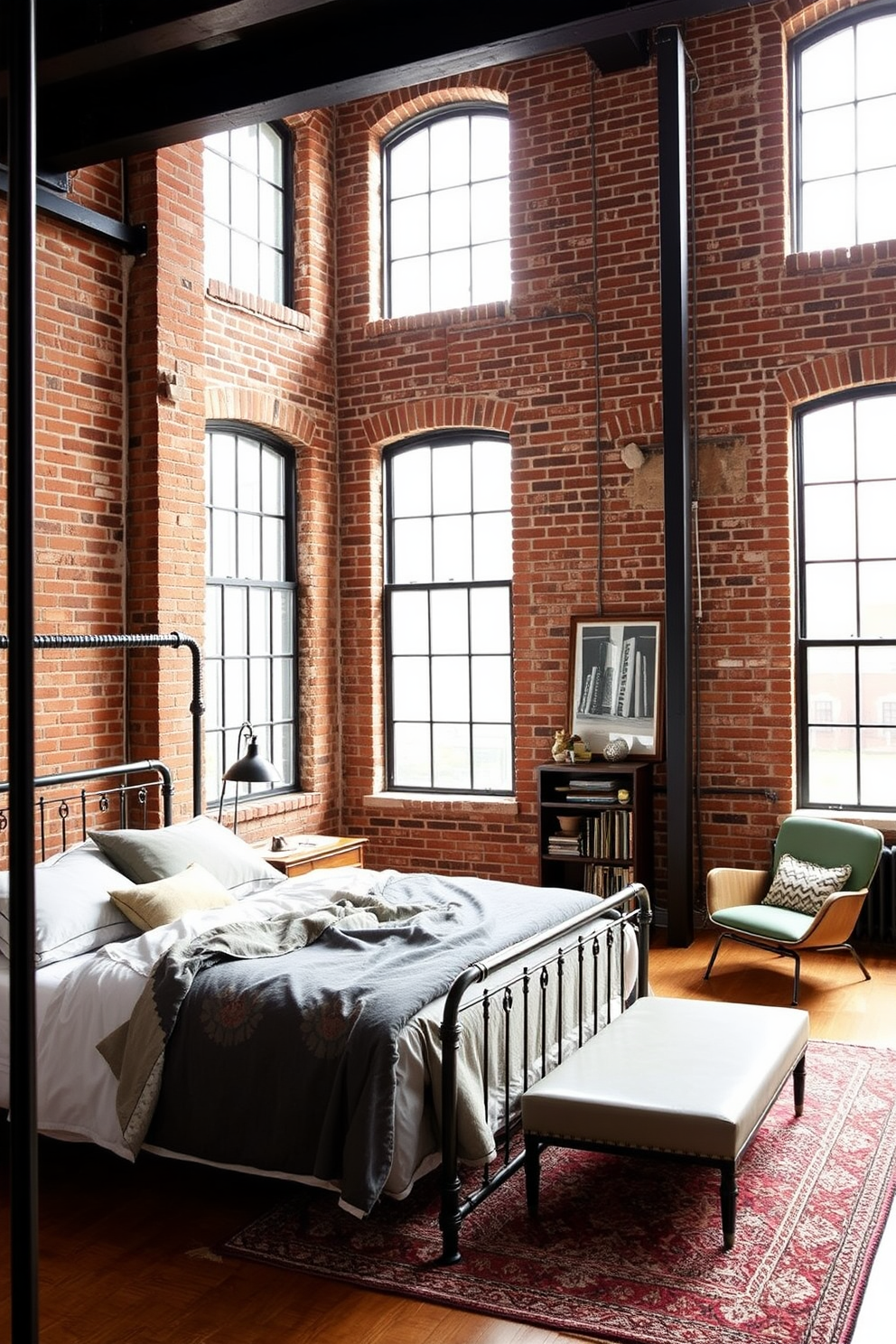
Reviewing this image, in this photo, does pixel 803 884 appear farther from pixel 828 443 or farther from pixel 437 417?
pixel 437 417

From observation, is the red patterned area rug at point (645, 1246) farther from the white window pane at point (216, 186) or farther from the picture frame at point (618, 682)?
the white window pane at point (216, 186)

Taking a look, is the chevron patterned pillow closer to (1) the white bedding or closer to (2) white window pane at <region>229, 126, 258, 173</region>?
(1) the white bedding

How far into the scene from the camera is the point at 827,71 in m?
7.14

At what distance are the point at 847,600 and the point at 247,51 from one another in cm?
448

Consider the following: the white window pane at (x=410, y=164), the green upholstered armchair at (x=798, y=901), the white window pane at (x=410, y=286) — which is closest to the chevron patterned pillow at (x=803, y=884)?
the green upholstered armchair at (x=798, y=901)

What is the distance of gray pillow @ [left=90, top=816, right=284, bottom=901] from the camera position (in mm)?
4867

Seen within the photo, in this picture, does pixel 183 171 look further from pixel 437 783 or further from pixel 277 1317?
pixel 277 1317

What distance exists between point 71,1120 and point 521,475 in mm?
5044

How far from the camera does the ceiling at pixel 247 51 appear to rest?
12.5 feet

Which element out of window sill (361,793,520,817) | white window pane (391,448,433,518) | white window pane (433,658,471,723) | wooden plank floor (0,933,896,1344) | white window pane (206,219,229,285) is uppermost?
white window pane (206,219,229,285)

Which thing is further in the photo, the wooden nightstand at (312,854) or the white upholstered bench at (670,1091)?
the wooden nightstand at (312,854)

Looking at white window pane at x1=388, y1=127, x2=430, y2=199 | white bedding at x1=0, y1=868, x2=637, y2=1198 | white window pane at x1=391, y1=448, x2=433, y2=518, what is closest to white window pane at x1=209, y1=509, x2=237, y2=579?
white window pane at x1=391, y1=448, x2=433, y2=518

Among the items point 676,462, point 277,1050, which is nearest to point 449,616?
point 676,462

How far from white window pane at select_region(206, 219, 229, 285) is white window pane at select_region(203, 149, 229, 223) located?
0.23ft
